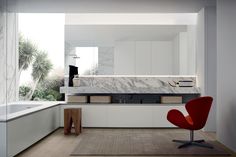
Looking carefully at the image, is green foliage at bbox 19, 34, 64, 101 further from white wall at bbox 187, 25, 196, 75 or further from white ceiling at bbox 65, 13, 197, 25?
white wall at bbox 187, 25, 196, 75

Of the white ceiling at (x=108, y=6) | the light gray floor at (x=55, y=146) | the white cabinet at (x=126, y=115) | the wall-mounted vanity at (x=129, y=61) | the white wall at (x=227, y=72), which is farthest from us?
the wall-mounted vanity at (x=129, y=61)

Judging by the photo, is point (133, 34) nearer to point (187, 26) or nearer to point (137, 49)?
point (137, 49)

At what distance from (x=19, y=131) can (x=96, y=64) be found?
131 inches

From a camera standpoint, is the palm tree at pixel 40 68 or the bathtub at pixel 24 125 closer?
the bathtub at pixel 24 125

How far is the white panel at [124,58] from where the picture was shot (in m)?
7.29

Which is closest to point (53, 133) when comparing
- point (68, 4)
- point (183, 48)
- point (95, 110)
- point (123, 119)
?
point (95, 110)

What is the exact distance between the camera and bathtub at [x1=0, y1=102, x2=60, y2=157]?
12.9 ft

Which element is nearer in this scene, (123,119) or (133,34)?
(123,119)

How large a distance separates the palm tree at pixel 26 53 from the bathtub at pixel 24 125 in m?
2.32

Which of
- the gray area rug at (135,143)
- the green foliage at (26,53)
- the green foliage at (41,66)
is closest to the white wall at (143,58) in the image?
the gray area rug at (135,143)

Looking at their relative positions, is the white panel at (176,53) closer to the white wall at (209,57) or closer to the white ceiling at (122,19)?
the white ceiling at (122,19)

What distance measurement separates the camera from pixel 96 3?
605 centimetres

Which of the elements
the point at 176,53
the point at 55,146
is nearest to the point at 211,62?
the point at 176,53

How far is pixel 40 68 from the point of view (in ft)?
28.7
